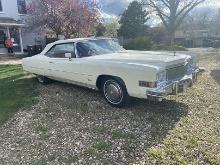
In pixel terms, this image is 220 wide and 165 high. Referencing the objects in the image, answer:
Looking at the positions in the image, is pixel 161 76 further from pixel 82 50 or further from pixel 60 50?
pixel 60 50

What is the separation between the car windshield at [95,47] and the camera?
691cm

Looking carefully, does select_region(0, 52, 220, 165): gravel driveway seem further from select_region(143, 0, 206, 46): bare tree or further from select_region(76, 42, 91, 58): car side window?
select_region(143, 0, 206, 46): bare tree

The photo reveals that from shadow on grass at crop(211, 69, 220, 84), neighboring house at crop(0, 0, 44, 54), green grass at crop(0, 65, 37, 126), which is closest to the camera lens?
green grass at crop(0, 65, 37, 126)

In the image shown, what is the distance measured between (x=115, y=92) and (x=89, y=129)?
1.18 meters

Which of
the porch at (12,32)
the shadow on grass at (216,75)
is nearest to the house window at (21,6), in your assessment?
the porch at (12,32)

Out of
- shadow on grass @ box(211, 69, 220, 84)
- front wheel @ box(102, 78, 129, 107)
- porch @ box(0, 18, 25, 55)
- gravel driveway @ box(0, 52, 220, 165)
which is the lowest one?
gravel driveway @ box(0, 52, 220, 165)

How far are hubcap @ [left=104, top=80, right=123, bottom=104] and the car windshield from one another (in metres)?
1.11

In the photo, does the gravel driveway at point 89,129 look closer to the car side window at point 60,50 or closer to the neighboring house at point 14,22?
the car side window at point 60,50

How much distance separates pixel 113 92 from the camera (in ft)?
19.9

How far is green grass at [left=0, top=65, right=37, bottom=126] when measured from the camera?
6463mm

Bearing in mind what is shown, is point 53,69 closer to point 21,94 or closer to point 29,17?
point 21,94

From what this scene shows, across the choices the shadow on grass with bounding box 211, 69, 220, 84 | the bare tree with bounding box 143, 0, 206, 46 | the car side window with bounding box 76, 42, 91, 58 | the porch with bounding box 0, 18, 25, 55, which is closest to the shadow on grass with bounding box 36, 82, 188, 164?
the car side window with bounding box 76, 42, 91, 58

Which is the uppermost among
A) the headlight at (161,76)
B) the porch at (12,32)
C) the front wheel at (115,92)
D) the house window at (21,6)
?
the house window at (21,6)

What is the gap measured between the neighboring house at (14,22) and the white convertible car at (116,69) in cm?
1669
